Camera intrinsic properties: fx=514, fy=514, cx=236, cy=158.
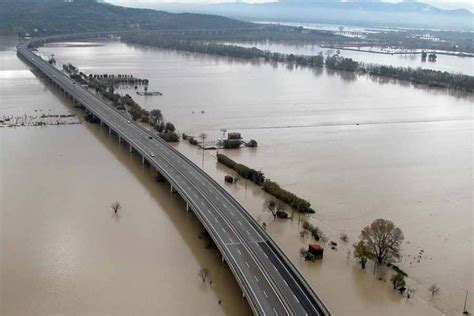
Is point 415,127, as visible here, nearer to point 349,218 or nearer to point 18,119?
point 349,218

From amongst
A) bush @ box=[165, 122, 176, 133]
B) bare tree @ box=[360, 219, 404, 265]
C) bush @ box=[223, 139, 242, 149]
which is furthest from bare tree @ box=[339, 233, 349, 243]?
bush @ box=[165, 122, 176, 133]

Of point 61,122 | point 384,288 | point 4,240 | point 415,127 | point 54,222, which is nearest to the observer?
point 384,288

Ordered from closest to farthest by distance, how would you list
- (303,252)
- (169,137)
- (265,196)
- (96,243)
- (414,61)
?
(303,252)
(96,243)
(265,196)
(169,137)
(414,61)

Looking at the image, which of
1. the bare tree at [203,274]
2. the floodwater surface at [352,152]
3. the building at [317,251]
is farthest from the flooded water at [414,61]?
the bare tree at [203,274]

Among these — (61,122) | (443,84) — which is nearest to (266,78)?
(443,84)

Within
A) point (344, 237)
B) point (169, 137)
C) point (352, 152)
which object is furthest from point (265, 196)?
point (169, 137)

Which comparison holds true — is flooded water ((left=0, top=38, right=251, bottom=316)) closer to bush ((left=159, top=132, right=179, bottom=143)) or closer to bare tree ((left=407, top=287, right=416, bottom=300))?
bush ((left=159, top=132, right=179, bottom=143))

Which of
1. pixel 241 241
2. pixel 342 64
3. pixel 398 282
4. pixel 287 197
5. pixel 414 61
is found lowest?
pixel 398 282

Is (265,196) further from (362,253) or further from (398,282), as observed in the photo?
(398,282)
